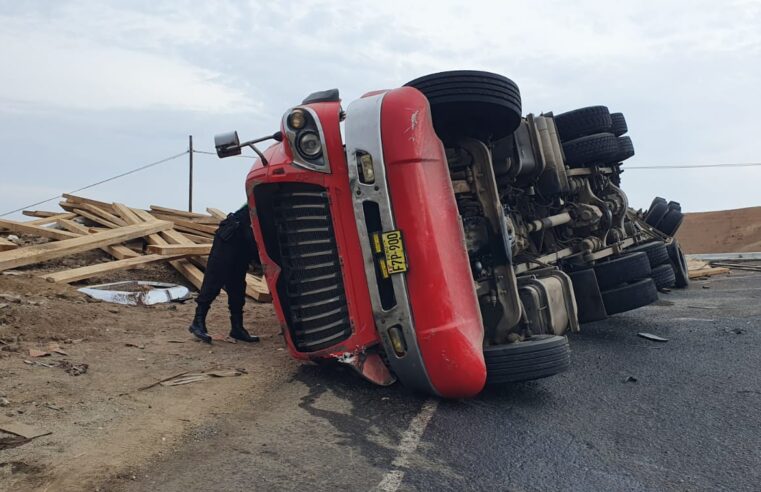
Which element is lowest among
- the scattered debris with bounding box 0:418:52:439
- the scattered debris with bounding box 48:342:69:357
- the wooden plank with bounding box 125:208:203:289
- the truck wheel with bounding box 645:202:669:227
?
the scattered debris with bounding box 0:418:52:439

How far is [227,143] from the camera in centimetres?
376

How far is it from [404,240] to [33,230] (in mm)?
7761

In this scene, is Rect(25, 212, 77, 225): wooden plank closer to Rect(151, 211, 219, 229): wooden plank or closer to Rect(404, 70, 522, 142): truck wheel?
Rect(151, 211, 219, 229): wooden plank

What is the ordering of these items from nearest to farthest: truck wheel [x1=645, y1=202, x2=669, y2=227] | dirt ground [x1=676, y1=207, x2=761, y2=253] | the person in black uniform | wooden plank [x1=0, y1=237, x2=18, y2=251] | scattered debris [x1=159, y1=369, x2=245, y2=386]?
scattered debris [x1=159, y1=369, x2=245, y2=386], the person in black uniform, wooden plank [x1=0, y1=237, x2=18, y2=251], truck wheel [x1=645, y1=202, x2=669, y2=227], dirt ground [x1=676, y1=207, x2=761, y2=253]

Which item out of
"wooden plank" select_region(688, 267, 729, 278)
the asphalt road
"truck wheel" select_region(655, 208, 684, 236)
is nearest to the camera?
the asphalt road

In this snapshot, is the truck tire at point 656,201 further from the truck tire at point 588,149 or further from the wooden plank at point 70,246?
the wooden plank at point 70,246

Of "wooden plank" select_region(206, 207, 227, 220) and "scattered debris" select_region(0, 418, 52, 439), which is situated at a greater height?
"wooden plank" select_region(206, 207, 227, 220)

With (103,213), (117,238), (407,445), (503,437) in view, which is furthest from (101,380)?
(103,213)

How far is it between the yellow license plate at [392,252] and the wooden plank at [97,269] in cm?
519

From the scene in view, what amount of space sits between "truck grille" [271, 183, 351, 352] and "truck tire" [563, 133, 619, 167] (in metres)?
3.29

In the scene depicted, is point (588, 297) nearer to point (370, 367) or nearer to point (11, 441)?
point (370, 367)

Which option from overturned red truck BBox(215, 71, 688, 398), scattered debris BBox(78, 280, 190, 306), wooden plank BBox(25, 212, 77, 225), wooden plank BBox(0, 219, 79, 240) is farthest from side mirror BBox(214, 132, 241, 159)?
wooden plank BBox(25, 212, 77, 225)

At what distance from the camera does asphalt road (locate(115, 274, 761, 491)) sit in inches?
108

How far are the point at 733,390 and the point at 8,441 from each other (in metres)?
4.28
